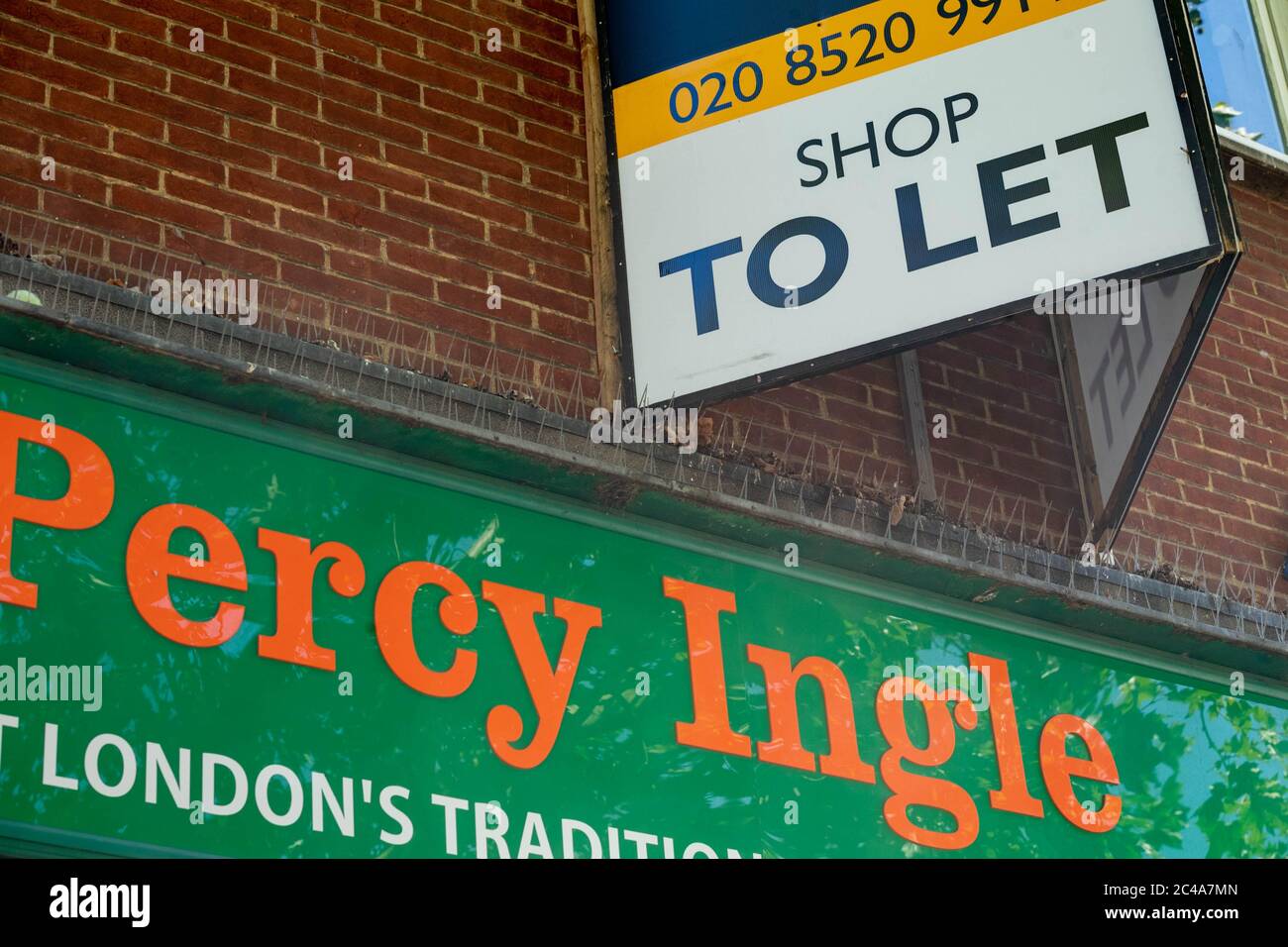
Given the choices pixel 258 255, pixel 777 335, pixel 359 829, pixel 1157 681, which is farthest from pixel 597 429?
pixel 1157 681

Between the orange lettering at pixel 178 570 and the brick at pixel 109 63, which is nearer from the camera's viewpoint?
the orange lettering at pixel 178 570

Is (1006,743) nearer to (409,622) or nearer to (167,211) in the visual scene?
(409,622)

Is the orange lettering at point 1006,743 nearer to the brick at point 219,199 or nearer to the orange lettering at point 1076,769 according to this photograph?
the orange lettering at point 1076,769

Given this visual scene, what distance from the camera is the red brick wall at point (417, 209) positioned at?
5.75m

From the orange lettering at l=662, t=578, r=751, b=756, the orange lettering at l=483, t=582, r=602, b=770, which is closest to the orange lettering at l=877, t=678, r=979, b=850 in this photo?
the orange lettering at l=662, t=578, r=751, b=756

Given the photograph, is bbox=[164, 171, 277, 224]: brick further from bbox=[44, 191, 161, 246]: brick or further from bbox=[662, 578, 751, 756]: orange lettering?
bbox=[662, 578, 751, 756]: orange lettering

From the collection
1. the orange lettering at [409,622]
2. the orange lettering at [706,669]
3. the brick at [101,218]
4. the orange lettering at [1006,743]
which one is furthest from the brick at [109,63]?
the orange lettering at [1006,743]

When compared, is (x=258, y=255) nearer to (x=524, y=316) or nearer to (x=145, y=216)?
(x=145, y=216)

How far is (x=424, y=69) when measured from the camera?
6578 mm

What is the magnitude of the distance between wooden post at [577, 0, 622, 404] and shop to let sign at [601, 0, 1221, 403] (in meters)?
0.08

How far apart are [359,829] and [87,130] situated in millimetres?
2351

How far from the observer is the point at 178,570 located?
4672 mm

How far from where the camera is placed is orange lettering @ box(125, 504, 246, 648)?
4.58 m

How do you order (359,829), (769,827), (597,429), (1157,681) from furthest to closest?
(1157,681)
(597,429)
(769,827)
(359,829)
